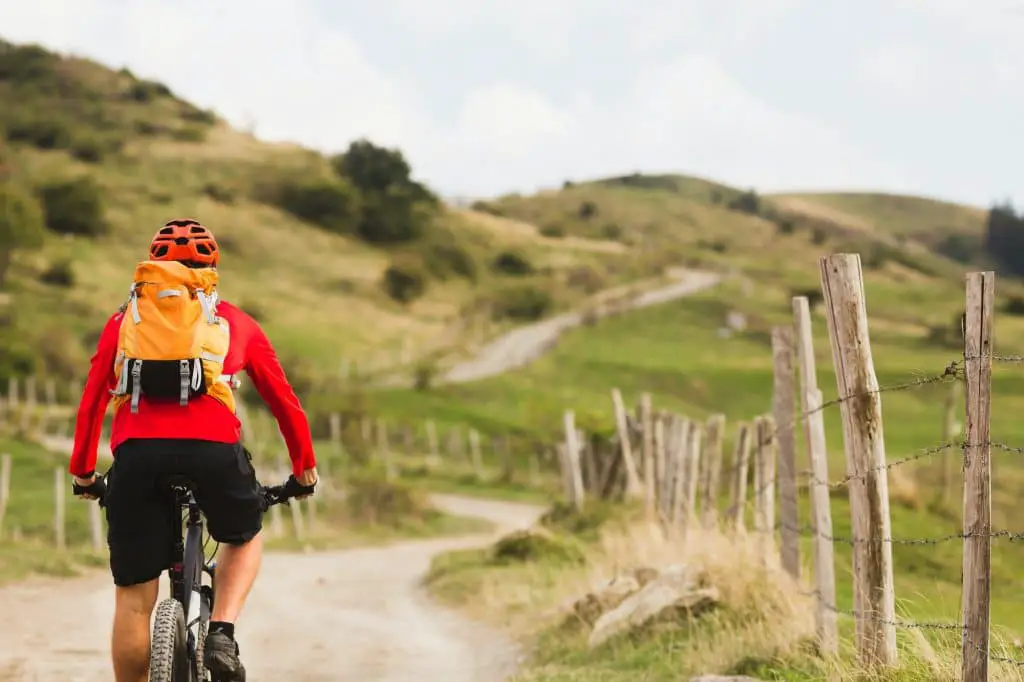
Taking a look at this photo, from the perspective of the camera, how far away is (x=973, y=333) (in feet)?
16.4

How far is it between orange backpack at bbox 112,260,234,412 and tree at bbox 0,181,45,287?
198ft

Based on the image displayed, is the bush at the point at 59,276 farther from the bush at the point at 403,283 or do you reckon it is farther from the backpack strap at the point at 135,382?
the backpack strap at the point at 135,382

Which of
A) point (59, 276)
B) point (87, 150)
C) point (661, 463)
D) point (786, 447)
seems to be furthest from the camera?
point (87, 150)

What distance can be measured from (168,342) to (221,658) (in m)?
1.14

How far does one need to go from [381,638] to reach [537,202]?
150m

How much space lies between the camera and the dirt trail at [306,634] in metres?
8.51

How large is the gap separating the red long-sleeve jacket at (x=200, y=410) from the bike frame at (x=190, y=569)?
0.25m

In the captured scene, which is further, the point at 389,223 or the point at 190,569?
the point at 389,223

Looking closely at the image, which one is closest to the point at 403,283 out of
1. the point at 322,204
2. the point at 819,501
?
the point at 322,204

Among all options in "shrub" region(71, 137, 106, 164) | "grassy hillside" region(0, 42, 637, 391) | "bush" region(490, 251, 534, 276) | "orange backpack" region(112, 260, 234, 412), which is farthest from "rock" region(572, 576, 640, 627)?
"shrub" region(71, 137, 106, 164)

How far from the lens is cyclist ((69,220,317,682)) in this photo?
4.68 m

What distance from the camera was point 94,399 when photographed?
→ 4.89 m

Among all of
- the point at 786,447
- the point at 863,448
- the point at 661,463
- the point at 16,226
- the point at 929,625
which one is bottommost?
the point at 661,463

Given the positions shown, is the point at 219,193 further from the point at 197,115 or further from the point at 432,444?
the point at 432,444
